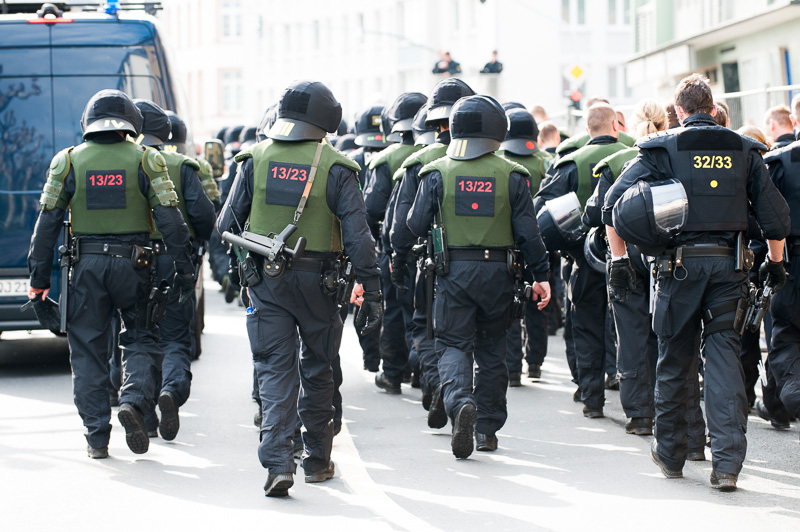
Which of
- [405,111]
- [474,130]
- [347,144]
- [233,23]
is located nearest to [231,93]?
[233,23]

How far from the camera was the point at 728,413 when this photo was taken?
21.7ft

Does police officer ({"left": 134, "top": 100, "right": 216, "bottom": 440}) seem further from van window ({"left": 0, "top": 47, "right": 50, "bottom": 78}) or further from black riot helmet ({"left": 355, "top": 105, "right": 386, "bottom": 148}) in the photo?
black riot helmet ({"left": 355, "top": 105, "right": 386, "bottom": 148})

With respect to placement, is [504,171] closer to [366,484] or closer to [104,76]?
[366,484]

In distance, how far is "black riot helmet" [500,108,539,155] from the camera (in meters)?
10.6

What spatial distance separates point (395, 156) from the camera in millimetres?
9789

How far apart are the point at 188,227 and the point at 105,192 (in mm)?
898

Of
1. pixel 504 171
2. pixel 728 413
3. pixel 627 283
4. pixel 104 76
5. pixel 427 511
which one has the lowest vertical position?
pixel 427 511

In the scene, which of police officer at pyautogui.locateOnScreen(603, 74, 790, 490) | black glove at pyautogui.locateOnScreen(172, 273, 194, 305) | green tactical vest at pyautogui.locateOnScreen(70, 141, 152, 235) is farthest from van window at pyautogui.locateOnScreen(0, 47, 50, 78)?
police officer at pyautogui.locateOnScreen(603, 74, 790, 490)

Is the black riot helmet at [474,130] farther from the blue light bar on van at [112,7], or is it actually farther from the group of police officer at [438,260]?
the blue light bar on van at [112,7]

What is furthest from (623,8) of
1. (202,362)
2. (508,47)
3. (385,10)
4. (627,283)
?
(627,283)

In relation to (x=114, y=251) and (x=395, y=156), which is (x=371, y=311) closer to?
(x=114, y=251)

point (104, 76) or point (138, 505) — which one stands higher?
point (104, 76)

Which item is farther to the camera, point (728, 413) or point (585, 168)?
point (585, 168)

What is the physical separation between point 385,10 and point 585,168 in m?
50.8
